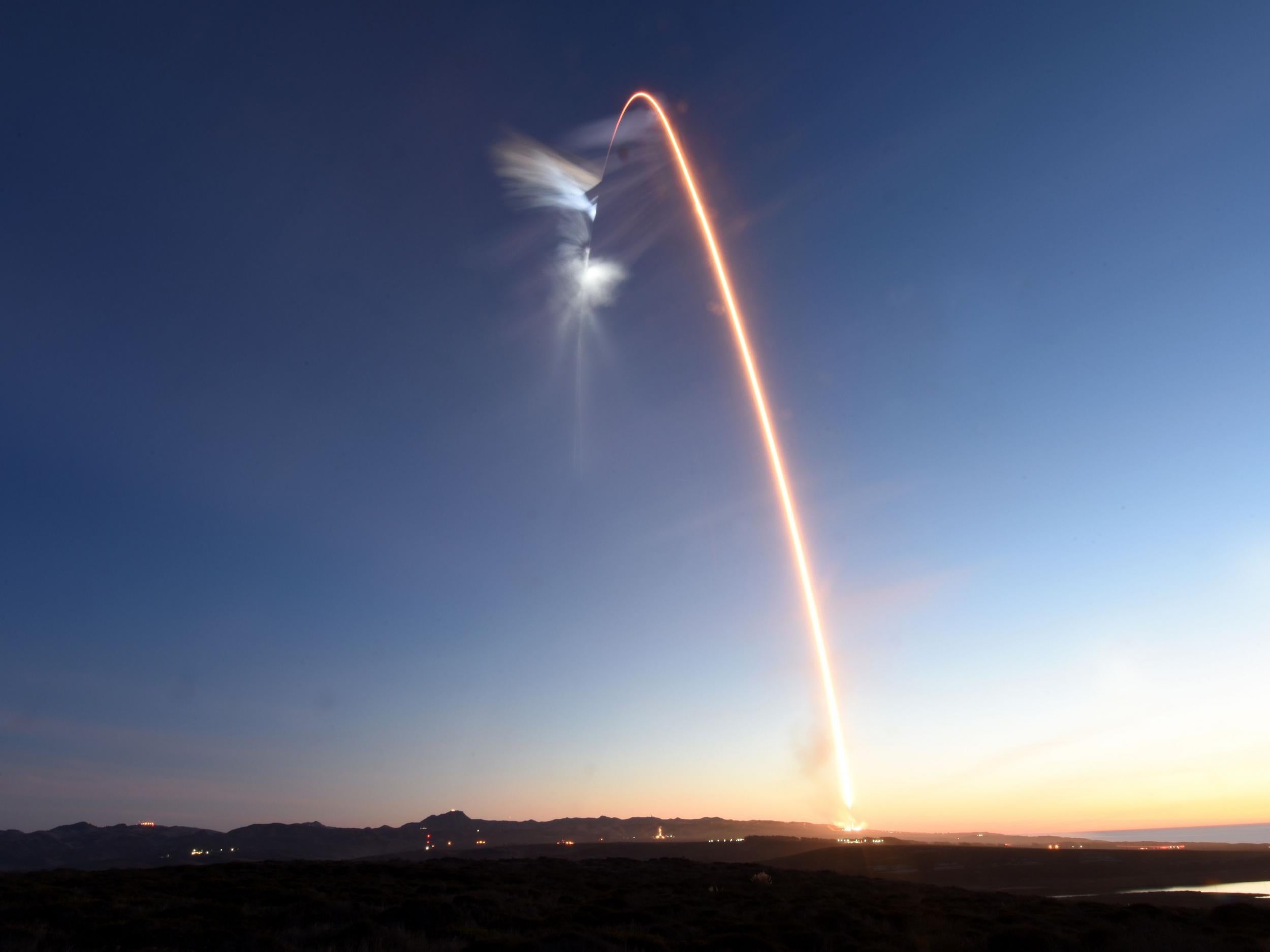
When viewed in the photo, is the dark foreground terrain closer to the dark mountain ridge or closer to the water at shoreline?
the water at shoreline

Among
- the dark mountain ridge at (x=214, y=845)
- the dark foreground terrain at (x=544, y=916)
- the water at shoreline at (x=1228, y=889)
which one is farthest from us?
the dark mountain ridge at (x=214, y=845)


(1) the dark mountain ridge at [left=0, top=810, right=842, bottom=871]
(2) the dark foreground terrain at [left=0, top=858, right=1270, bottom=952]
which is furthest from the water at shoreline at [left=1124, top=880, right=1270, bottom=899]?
(1) the dark mountain ridge at [left=0, top=810, right=842, bottom=871]

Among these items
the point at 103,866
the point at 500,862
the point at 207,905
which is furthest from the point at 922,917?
the point at 103,866

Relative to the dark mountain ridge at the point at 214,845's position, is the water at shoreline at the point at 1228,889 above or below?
below

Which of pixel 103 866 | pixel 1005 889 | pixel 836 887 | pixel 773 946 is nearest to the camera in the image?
pixel 773 946

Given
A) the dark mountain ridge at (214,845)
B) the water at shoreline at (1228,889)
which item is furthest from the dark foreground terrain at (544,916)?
the dark mountain ridge at (214,845)

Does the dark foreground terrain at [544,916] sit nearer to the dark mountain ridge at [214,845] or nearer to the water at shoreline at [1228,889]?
the water at shoreline at [1228,889]

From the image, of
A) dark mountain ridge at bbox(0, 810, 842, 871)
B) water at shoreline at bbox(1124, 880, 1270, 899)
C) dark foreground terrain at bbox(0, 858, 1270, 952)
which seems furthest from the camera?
dark mountain ridge at bbox(0, 810, 842, 871)

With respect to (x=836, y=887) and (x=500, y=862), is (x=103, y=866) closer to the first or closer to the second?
(x=500, y=862)

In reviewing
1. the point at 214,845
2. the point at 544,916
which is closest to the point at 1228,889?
the point at 544,916
